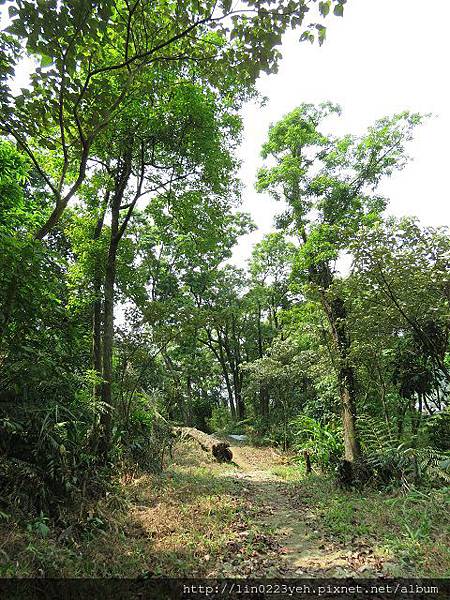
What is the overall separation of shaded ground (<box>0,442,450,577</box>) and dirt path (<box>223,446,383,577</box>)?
0.02 metres

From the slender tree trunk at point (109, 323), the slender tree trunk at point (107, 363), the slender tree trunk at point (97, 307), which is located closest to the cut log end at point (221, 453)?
the slender tree trunk at point (97, 307)

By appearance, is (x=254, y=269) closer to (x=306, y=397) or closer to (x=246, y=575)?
(x=306, y=397)

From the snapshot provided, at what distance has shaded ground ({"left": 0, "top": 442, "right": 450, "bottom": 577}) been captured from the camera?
3879mm

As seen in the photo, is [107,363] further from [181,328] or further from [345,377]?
[345,377]

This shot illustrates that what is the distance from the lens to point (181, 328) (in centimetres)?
881

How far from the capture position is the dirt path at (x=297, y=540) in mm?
4309

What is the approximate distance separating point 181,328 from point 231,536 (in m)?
4.59

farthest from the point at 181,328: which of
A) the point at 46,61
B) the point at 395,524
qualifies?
the point at 46,61

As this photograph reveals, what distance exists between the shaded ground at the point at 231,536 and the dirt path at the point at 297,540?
2cm

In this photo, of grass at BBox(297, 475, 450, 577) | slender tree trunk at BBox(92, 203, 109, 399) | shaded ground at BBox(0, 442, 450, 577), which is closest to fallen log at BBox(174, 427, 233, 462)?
slender tree trunk at BBox(92, 203, 109, 399)

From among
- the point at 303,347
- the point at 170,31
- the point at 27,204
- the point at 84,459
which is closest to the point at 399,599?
the point at 84,459

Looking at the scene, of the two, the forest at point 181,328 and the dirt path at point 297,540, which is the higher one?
the forest at point 181,328

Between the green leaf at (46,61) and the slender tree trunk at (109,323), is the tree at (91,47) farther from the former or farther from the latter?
the slender tree trunk at (109,323)

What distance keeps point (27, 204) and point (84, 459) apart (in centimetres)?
512
